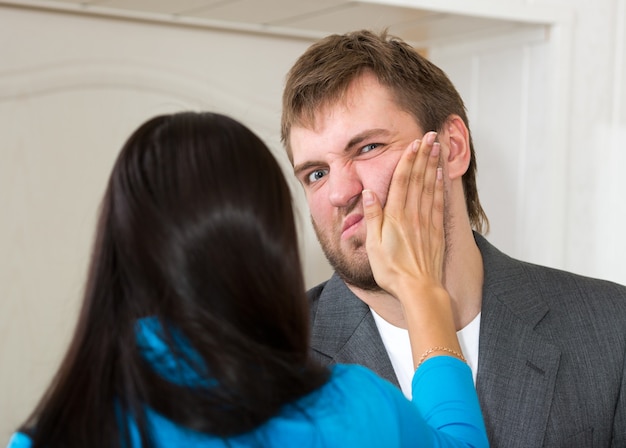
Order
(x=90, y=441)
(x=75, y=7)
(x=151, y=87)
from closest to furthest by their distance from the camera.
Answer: (x=90, y=441) < (x=75, y=7) < (x=151, y=87)

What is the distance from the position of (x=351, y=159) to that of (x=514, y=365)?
372 millimetres

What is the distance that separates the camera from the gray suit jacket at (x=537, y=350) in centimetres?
126

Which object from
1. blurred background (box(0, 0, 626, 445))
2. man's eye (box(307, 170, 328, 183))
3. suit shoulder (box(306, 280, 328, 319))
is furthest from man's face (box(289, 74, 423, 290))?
blurred background (box(0, 0, 626, 445))

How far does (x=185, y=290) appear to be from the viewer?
2.45ft

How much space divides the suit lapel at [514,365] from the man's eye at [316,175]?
0.29 metres

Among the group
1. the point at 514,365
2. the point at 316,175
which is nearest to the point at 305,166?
the point at 316,175

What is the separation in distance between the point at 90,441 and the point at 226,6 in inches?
41.9

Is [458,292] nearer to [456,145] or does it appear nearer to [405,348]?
[405,348]

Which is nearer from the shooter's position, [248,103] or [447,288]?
[447,288]

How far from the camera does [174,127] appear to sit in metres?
0.77

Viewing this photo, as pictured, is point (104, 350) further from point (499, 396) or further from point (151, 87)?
point (151, 87)

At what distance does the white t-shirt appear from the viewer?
4.34 feet

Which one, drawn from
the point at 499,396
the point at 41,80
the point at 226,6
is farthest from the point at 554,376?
the point at 41,80

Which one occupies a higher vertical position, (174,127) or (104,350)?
(174,127)
